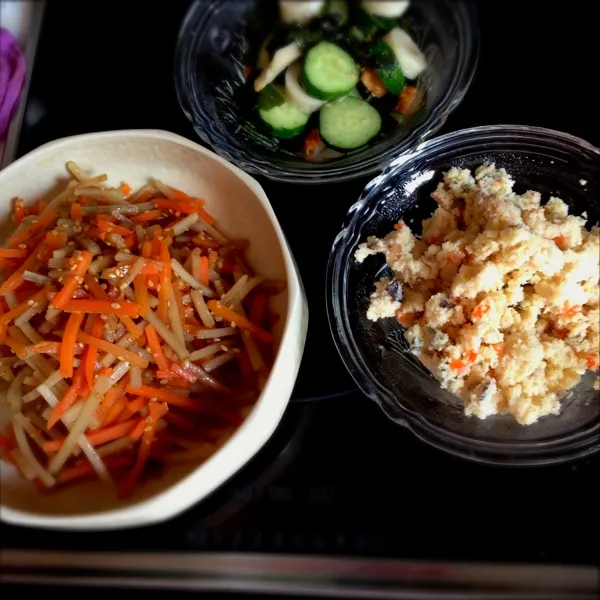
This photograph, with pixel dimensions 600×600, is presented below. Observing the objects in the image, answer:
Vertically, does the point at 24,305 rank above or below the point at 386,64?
below

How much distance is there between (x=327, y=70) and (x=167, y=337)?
2.13 feet

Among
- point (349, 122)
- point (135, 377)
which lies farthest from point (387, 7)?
point (135, 377)

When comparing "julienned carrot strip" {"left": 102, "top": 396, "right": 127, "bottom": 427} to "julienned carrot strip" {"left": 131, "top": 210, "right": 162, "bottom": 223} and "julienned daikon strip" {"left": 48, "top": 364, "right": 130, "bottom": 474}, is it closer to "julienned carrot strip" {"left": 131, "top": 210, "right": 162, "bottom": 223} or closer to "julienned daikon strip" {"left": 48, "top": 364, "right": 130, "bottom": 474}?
"julienned daikon strip" {"left": 48, "top": 364, "right": 130, "bottom": 474}

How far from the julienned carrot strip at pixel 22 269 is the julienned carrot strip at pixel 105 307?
6.2 inches

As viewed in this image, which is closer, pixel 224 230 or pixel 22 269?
pixel 22 269

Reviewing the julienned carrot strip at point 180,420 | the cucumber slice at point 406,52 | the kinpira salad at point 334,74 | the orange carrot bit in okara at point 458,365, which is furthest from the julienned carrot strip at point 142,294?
the cucumber slice at point 406,52

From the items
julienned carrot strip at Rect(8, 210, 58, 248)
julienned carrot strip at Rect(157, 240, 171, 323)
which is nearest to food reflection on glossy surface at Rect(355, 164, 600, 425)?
julienned carrot strip at Rect(157, 240, 171, 323)

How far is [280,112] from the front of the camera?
1.48 metres

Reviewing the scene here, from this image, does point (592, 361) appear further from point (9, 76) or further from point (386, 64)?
point (9, 76)

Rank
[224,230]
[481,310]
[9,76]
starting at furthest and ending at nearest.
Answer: [9,76] < [224,230] < [481,310]

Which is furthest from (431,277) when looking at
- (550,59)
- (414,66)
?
(550,59)

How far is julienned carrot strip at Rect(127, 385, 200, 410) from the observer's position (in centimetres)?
133

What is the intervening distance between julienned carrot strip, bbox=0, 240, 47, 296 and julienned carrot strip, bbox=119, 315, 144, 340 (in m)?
0.26

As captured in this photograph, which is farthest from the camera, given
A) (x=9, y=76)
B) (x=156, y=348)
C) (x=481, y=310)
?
(x=9, y=76)
